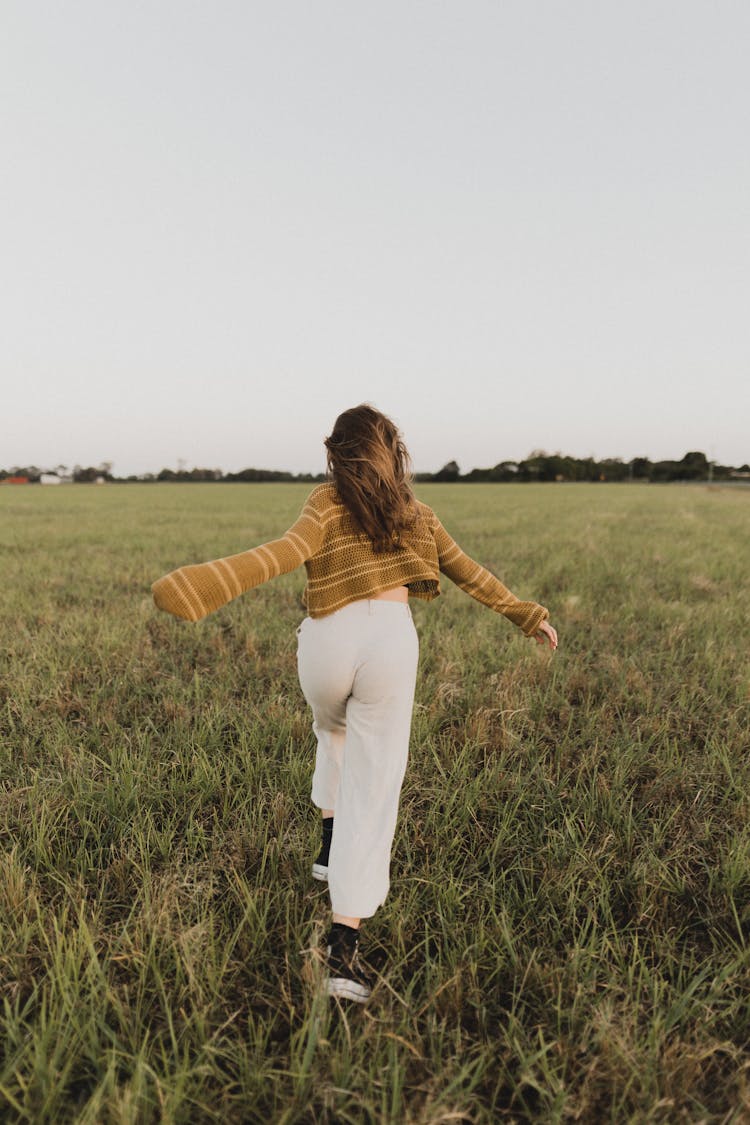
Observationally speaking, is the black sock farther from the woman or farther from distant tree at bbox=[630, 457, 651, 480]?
distant tree at bbox=[630, 457, 651, 480]

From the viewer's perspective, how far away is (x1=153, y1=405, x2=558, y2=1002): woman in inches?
63.1

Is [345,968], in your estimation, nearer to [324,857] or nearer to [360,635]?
[324,857]

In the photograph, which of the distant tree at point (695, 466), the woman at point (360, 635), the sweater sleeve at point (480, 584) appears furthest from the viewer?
the distant tree at point (695, 466)

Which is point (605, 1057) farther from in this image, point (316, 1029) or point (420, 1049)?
point (316, 1029)

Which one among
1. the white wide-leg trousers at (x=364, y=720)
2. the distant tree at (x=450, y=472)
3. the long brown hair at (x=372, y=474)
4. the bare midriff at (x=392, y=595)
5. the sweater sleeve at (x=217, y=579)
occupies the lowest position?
the white wide-leg trousers at (x=364, y=720)

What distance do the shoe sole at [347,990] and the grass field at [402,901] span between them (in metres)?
0.03

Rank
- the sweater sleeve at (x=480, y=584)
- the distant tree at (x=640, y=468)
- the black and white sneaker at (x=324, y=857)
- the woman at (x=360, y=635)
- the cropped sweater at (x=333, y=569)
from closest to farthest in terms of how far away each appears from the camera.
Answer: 1. the cropped sweater at (x=333, y=569)
2. the woman at (x=360, y=635)
3. the black and white sneaker at (x=324, y=857)
4. the sweater sleeve at (x=480, y=584)
5. the distant tree at (x=640, y=468)

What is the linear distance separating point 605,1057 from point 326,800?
1.05 metres

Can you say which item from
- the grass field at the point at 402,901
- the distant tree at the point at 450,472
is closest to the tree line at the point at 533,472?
the distant tree at the point at 450,472

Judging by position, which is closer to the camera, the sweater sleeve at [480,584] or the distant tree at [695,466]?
the sweater sleeve at [480,584]

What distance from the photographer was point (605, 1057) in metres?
1.32

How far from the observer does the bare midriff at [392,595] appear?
1.77 m

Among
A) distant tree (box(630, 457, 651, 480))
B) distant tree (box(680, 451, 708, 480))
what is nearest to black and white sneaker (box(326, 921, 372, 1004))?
distant tree (box(680, 451, 708, 480))

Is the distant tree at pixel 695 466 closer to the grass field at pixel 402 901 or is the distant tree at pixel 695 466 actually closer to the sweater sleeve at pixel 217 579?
the grass field at pixel 402 901
